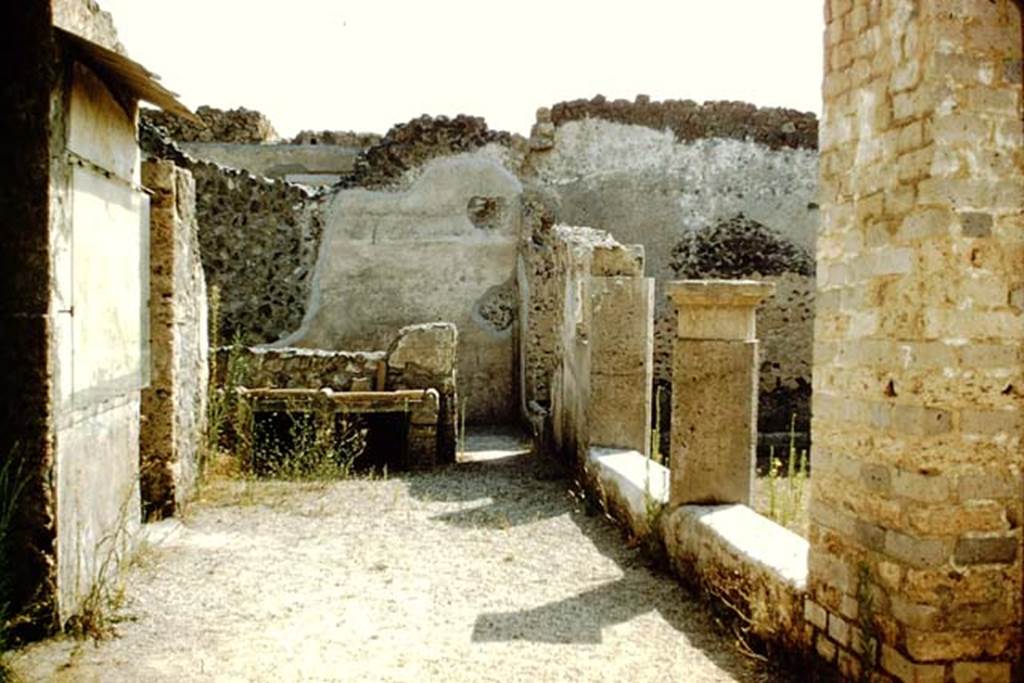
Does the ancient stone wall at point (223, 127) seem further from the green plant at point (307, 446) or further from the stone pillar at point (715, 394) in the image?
the stone pillar at point (715, 394)

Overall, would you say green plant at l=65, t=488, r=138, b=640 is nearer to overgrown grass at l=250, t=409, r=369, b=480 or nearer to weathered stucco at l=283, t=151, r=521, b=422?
overgrown grass at l=250, t=409, r=369, b=480

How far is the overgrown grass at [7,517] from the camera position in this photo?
376 centimetres

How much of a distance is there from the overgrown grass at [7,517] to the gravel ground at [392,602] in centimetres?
17

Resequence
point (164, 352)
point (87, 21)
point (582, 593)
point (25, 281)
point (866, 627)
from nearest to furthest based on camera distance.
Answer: point (866, 627), point (25, 281), point (87, 21), point (582, 593), point (164, 352)

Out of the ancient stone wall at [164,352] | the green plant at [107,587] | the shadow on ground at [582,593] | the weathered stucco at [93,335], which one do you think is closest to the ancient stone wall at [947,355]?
the shadow on ground at [582,593]

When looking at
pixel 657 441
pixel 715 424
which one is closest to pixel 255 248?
pixel 657 441

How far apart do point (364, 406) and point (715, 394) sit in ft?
13.3

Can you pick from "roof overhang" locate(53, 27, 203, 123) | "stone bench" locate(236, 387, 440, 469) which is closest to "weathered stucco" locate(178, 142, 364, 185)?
"stone bench" locate(236, 387, 440, 469)

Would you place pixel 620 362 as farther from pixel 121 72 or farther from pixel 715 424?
pixel 121 72

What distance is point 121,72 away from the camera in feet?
15.0

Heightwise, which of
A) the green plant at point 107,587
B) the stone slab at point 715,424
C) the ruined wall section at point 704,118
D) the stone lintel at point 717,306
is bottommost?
the green plant at point 107,587

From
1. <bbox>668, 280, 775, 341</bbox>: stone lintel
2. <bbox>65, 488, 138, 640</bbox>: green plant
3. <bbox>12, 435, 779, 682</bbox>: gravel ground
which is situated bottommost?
<bbox>12, 435, 779, 682</bbox>: gravel ground

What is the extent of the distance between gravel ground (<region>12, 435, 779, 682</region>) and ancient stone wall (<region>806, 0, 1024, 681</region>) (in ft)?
2.99

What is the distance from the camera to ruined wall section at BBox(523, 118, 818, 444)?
13516mm
